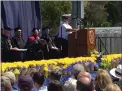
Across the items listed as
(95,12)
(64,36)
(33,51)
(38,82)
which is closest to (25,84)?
(38,82)

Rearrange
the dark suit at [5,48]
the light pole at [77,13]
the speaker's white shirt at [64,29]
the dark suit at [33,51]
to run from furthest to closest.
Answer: the light pole at [77,13] < the speaker's white shirt at [64,29] < the dark suit at [33,51] < the dark suit at [5,48]

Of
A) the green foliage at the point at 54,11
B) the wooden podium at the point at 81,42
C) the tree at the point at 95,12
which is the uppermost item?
the wooden podium at the point at 81,42

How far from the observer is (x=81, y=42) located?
12.0 meters

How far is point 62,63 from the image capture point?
31.4 ft

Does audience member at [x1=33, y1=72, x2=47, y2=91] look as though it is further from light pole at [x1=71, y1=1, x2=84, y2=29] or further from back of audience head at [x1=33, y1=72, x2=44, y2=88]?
light pole at [x1=71, y1=1, x2=84, y2=29]

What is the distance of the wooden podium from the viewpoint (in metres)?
11.8

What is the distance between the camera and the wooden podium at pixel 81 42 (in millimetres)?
11844

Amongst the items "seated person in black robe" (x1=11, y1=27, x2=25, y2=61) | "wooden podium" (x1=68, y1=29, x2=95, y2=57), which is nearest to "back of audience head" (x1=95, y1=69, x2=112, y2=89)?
"seated person in black robe" (x1=11, y1=27, x2=25, y2=61)

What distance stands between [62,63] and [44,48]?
6.48ft

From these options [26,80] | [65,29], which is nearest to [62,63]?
[65,29]

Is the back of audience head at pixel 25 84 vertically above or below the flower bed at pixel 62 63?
above

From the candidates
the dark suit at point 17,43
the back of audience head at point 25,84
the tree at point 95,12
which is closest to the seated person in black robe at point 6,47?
the dark suit at point 17,43

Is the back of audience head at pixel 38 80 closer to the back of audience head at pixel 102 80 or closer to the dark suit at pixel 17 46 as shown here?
the back of audience head at pixel 102 80

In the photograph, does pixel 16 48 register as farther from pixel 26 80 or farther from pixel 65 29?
pixel 26 80
